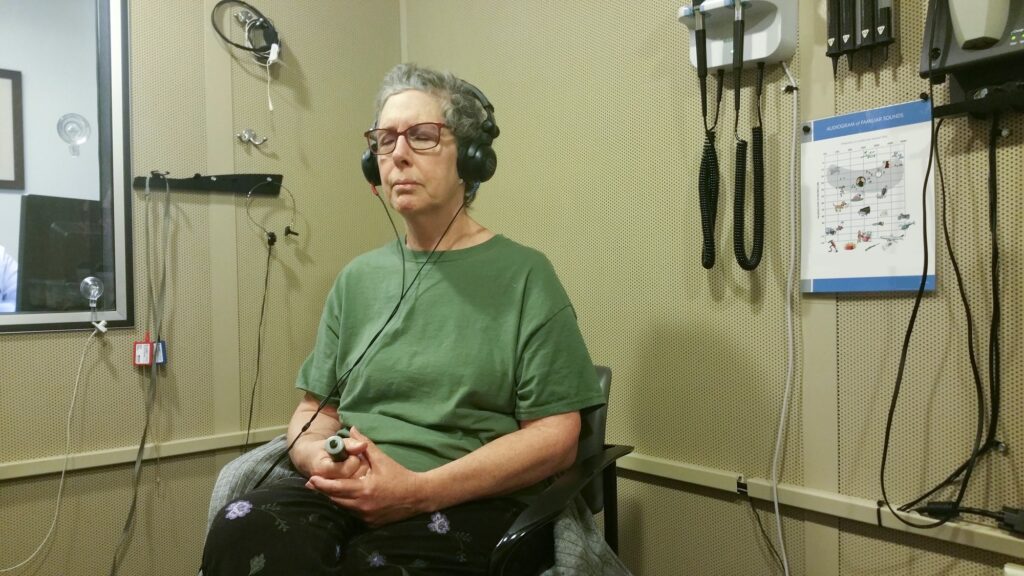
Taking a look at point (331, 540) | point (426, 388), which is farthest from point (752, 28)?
point (331, 540)

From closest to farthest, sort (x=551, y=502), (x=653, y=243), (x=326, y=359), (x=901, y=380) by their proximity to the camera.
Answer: (x=551, y=502), (x=901, y=380), (x=326, y=359), (x=653, y=243)

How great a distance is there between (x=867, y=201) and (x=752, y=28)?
0.45m

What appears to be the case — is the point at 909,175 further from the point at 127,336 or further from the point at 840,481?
the point at 127,336

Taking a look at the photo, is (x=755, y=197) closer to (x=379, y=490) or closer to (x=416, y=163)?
(x=416, y=163)

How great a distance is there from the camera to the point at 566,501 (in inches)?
39.0

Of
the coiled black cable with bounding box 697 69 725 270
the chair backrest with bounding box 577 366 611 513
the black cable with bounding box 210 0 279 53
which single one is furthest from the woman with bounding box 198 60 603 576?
the black cable with bounding box 210 0 279 53

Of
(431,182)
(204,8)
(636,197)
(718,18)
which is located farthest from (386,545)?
(204,8)

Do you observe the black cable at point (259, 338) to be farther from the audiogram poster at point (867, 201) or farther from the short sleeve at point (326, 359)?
the audiogram poster at point (867, 201)

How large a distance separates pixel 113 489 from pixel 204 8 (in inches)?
56.9

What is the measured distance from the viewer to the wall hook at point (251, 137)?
1969mm

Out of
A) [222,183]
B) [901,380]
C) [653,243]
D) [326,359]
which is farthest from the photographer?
[222,183]

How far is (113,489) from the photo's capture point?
1.76m

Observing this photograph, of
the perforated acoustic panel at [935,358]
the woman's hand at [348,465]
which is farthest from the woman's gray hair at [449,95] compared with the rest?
the perforated acoustic panel at [935,358]

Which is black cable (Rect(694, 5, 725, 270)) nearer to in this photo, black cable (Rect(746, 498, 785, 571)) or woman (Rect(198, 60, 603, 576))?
woman (Rect(198, 60, 603, 576))
